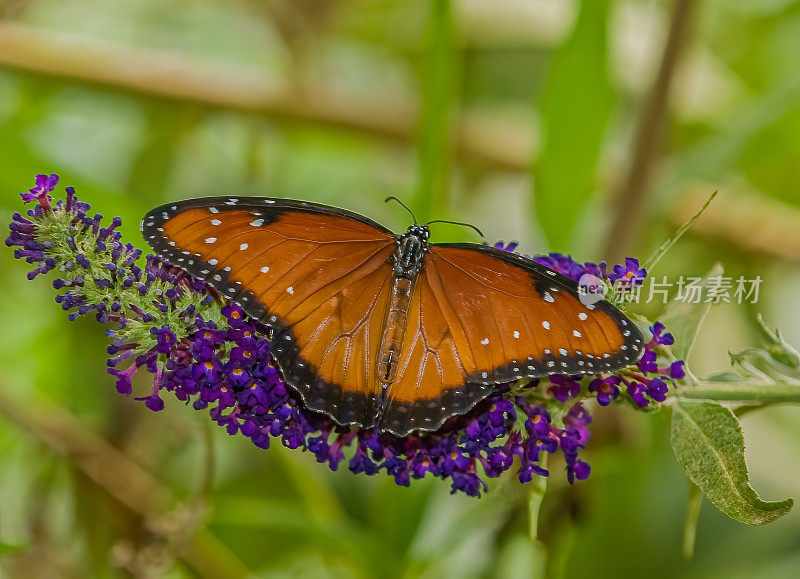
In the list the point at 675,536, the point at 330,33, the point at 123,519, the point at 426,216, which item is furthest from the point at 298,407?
the point at 330,33

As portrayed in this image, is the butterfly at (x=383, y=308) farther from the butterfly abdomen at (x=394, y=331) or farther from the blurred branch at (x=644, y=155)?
the blurred branch at (x=644, y=155)

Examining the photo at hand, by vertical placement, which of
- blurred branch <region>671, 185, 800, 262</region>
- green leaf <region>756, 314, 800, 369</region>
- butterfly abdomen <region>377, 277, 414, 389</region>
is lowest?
butterfly abdomen <region>377, 277, 414, 389</region>

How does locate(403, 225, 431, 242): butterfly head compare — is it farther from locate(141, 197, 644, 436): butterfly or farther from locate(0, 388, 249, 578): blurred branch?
locate(0, 388, 249, 578): blurred branch

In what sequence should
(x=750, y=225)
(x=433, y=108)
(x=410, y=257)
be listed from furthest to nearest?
(x=750, y=225) < (x=433, y=108) < (x=410, y=257)

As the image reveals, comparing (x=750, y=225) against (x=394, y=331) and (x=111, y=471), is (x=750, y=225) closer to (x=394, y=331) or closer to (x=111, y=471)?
(x=394, y=331)

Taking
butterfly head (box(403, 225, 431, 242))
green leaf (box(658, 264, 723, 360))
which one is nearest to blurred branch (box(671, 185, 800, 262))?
green leaf (box(658, 264, 723, 360))

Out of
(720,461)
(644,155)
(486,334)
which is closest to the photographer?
(720,461)

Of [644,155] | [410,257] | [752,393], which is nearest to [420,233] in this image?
[410,257]
